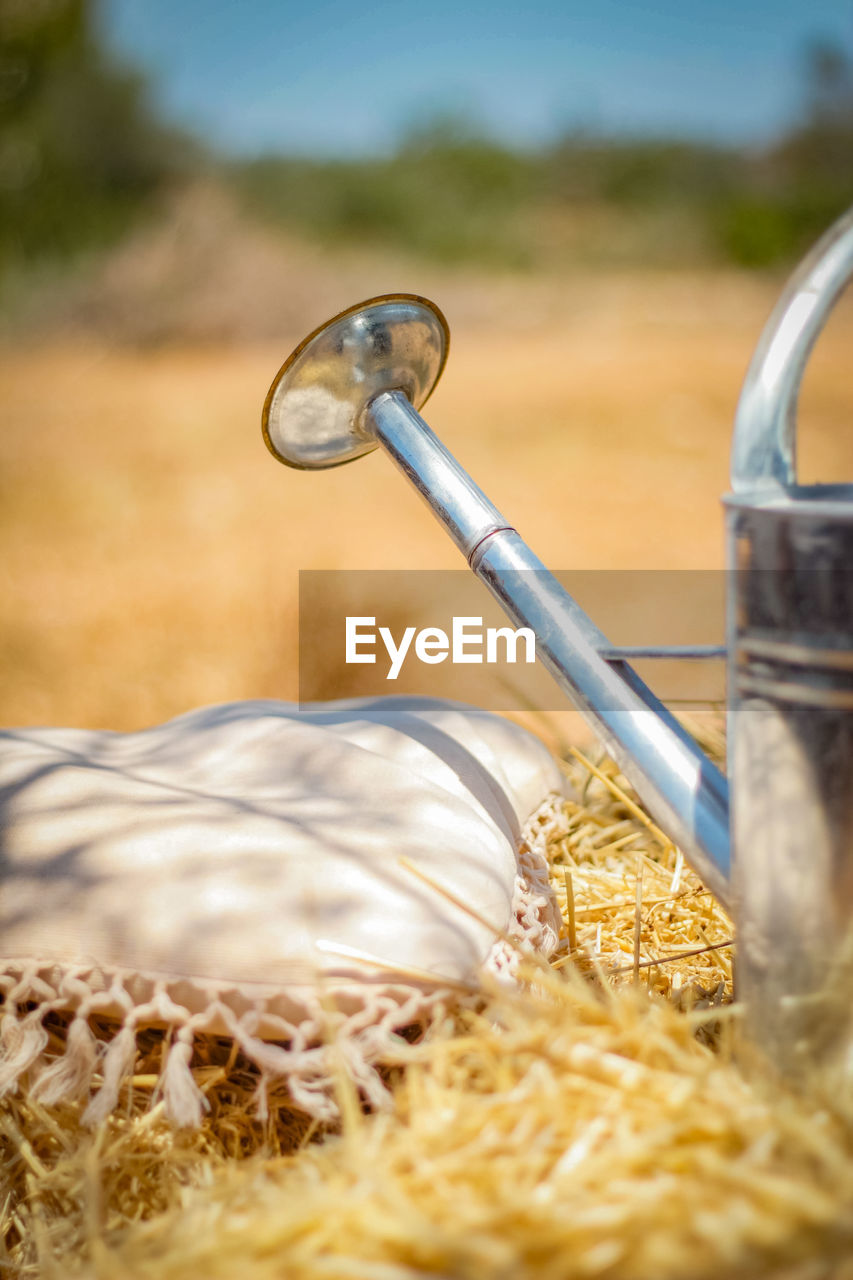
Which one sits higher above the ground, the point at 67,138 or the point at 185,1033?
the point at 67,138

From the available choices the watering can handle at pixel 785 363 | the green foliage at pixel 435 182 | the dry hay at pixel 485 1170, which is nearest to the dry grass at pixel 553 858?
the dry hay at pixel 485 1170

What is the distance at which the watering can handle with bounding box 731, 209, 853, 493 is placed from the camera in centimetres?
42

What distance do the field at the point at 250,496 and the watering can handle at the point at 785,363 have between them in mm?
1653

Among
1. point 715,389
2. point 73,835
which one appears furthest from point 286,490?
point 73,835

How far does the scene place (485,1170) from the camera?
0.40m

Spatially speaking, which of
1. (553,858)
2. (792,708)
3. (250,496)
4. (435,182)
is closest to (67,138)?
(435,182)

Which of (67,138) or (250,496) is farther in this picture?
(67,138)

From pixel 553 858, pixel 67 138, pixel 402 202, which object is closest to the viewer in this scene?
pixel 553 858

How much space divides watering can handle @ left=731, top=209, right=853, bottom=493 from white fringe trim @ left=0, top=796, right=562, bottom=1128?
0.28 meters

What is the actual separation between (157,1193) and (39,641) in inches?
76.2

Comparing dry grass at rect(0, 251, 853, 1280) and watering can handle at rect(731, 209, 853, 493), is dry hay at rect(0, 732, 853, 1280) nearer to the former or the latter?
dry grass at rect(0, 251, 853, 1280)

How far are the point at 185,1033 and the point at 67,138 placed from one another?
11479mm

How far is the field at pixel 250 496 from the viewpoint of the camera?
2.19 meters

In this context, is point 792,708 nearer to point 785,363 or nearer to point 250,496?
point 785,363
